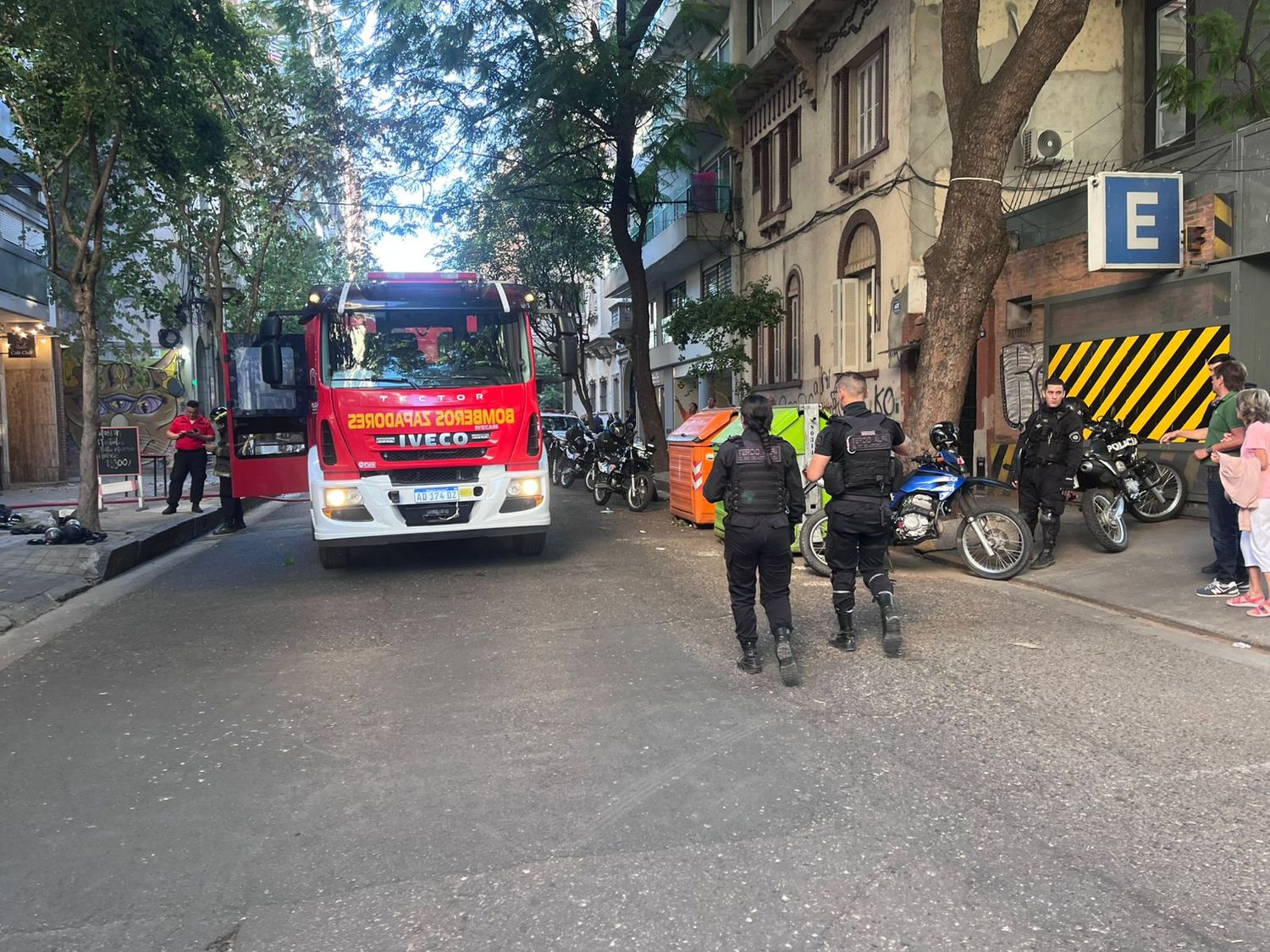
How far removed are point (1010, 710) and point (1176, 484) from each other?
22.7 ft

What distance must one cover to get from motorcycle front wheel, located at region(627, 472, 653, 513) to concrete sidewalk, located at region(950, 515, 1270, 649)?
649cm

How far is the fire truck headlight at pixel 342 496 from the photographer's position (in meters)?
9.05

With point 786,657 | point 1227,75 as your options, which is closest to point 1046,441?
point 786,657

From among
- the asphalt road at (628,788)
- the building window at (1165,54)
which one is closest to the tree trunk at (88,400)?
the asphalt road at (628,788)

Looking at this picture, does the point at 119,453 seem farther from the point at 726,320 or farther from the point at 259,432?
the point at 726,320

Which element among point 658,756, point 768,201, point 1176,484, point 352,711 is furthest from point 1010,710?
point 768,201

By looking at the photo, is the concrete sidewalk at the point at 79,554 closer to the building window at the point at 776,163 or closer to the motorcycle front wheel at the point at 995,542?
the motorcycle front wheel at the point at 995,542

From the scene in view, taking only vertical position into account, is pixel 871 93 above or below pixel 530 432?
above

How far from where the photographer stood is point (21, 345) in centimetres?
2158

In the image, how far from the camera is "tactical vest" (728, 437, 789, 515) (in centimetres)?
562

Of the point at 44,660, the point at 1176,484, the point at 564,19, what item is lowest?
the point at 44,660

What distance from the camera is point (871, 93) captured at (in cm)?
1703

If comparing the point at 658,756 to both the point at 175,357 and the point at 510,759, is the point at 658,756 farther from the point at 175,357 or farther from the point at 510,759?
the point at 175,357

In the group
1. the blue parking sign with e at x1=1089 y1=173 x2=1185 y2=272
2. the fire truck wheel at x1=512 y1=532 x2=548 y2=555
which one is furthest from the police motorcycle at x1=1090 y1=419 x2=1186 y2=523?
the fire truck wheel at x1=512 y1=532 x2=548 y2=555
